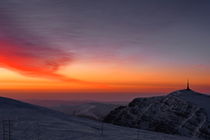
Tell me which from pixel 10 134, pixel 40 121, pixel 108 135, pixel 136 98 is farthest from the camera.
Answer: pixel 136 98

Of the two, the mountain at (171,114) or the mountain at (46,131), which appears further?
the mountain at (171,114)

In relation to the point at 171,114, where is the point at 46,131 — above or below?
above

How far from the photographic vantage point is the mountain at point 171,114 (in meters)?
78.4

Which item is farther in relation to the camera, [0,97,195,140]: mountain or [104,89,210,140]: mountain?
[104,89,210,140]: mountain

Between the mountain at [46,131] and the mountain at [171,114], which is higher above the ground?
the mountain at [46,131]

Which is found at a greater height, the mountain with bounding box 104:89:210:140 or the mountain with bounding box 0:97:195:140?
the mountain with bounding box 0:97:195:140

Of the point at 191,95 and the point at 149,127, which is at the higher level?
the point at 191,95

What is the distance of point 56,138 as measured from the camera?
2431cm

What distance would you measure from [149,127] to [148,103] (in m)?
11.8

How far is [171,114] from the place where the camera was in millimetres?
88000

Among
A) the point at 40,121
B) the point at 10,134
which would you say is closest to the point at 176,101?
the point at 40,121

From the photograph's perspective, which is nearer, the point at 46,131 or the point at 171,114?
the point at 46,131

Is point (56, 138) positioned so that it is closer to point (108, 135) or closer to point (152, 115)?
point (108, 135)

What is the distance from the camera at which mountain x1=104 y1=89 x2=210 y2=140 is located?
78.4m
